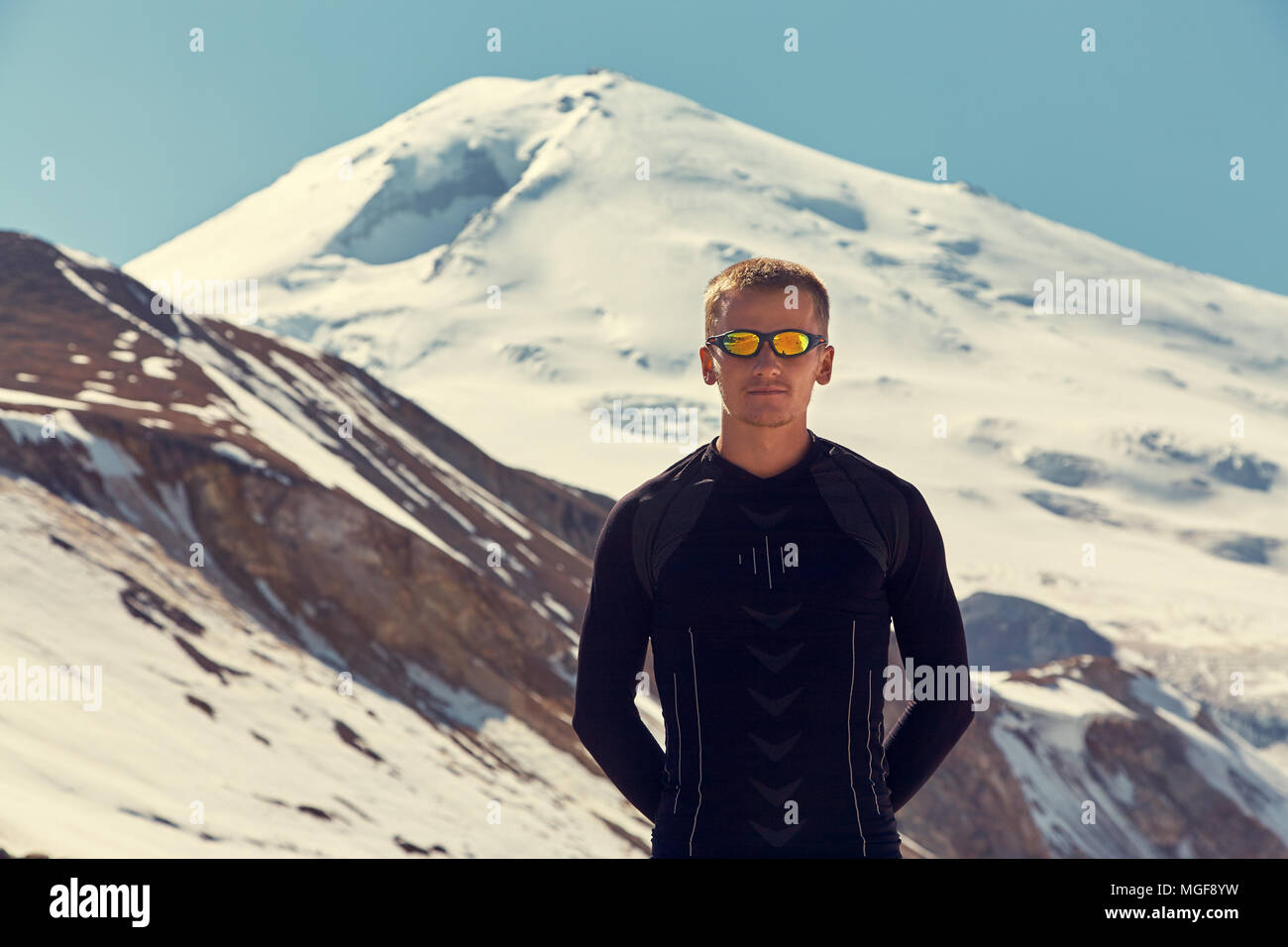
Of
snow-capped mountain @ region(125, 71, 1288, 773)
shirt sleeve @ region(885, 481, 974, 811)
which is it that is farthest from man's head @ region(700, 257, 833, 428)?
snow-capped mountain @ region(125, 71, 1288, 773)

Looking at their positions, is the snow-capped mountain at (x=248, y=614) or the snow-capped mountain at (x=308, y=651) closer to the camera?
the snow-capped mountain at (x=248, y=614)

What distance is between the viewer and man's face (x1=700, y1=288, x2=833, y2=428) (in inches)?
149

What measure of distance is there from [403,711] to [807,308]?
29.9 m

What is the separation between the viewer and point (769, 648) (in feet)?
12.1

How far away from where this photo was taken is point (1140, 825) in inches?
2078

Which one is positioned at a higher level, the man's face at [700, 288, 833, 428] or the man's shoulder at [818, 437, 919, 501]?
the man's face at [700, 288, 833, 428]

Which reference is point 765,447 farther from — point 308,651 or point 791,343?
point 308,651

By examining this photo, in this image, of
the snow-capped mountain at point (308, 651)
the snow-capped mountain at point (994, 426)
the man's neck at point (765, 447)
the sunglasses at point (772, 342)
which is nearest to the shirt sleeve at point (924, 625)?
the man's neck at point (765, 447)

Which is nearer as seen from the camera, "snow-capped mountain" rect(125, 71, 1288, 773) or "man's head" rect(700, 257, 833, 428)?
"man's head" rect(700, 257, 833, 428)

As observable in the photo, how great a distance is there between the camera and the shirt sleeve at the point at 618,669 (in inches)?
151

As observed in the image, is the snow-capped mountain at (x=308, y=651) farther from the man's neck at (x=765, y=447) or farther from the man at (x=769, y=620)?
the man's neck at (x=765, y=447)

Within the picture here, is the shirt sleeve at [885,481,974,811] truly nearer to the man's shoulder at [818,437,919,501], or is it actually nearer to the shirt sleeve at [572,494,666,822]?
the man's shoulder at [818,437,919,501]

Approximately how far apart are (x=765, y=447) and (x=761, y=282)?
16.6 inches
